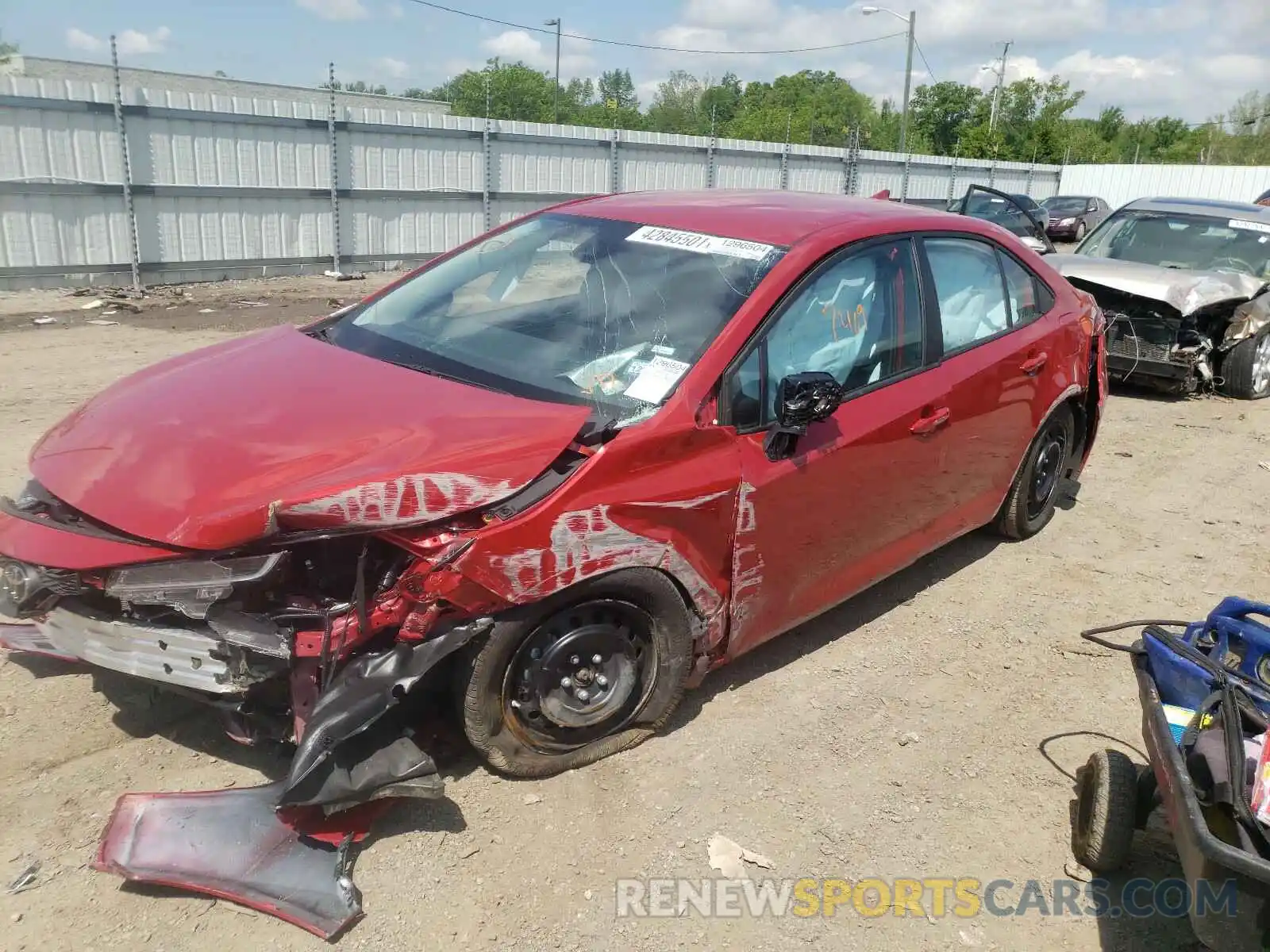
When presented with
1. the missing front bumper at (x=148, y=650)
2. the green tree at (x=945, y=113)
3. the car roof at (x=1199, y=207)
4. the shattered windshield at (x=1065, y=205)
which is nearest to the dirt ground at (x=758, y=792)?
the missing front bumper at (x=148, y=650)

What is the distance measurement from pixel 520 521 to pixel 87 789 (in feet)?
5.20

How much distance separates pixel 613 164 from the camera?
1744 cm

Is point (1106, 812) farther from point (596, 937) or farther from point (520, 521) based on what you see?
point (520, 521)

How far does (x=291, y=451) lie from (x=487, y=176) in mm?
14029

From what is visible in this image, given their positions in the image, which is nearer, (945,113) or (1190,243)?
(1190,243)

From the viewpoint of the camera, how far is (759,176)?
20078 millimetres

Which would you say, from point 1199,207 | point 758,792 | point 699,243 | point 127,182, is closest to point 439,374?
point 699,243

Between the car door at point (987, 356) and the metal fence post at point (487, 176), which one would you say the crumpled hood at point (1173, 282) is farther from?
the metal fence post at point (487, 176)

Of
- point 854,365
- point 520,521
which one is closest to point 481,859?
point 520,521

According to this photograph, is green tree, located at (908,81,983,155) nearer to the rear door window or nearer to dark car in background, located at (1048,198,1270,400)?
dark car in background, located at (1048,198,1270,400)

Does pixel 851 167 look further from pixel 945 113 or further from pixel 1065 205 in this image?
pixel 945 113

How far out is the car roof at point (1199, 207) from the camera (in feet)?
31.1

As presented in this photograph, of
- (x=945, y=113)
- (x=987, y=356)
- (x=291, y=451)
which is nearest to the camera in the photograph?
(x=291, y=451)

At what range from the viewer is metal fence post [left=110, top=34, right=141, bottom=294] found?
11.8 m
